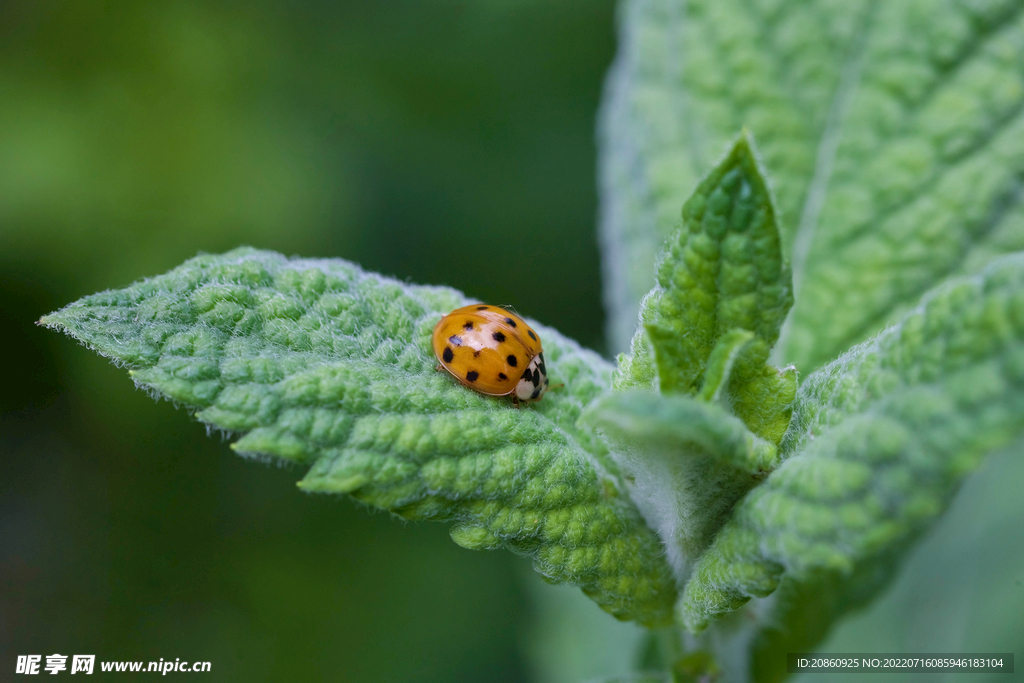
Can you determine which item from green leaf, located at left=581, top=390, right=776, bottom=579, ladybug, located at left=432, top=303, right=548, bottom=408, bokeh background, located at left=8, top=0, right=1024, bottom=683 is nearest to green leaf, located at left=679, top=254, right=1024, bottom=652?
green leaf, located at left=581, top=390, right=776, bottom=579

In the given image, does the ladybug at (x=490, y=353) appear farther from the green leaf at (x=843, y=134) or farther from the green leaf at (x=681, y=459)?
the green leaf at (x=843, y=134)

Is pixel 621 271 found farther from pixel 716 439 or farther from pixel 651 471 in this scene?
pixel 716 439

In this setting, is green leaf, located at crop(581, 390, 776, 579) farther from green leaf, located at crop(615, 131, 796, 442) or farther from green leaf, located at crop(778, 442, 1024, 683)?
green leaf, located at crop(778, 442, 1024, 683)

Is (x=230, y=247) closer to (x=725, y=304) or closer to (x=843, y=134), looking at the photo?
(x=843, y=134)

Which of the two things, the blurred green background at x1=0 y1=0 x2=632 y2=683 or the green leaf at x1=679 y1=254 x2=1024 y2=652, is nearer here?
the green leaf at x1=679 y1=254 x2=1024 y2=652

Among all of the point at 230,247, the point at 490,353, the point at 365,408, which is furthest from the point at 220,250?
the point at 365,408

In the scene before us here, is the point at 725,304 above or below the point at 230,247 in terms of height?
below

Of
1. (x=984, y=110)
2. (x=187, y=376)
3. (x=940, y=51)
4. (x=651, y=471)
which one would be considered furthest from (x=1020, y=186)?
(x=187, y=376)
